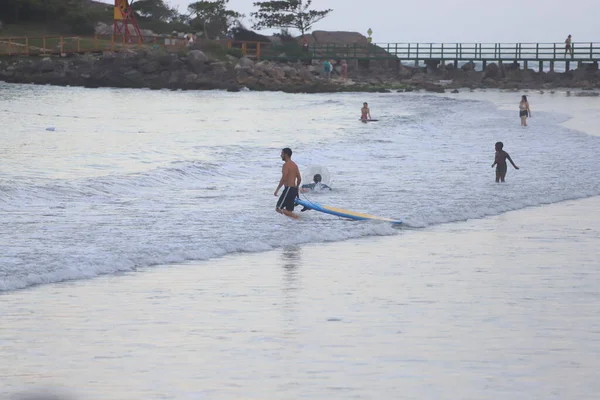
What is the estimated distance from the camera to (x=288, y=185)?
50.5 feet

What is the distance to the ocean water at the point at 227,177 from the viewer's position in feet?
43.2

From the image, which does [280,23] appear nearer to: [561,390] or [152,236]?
[152,236]

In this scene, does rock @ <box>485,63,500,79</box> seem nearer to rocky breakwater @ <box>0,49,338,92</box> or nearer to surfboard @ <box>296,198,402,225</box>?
rocky breakwater @ <box>0,49,338,92</box>

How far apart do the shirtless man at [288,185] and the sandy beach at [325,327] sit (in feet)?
8.51

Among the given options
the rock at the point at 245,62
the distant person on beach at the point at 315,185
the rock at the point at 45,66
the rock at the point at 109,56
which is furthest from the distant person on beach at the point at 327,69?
the distant person on beach at the point at 315,185

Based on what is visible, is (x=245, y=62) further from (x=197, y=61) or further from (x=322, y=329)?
(x=322, y=329)

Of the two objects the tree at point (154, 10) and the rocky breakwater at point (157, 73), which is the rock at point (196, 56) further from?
the tree at point (154, 10)

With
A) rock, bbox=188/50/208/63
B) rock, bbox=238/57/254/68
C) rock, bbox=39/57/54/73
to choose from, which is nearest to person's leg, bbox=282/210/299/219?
rock, bbox=188/50/208/63

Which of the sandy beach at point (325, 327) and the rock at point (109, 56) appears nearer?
the sandy beach at point (325, 327)

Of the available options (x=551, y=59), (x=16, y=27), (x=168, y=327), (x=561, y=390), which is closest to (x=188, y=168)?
(x=168, y=327)

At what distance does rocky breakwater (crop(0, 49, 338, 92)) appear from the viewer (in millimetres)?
70688

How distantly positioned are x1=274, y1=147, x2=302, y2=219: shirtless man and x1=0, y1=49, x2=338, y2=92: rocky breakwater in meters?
54.6

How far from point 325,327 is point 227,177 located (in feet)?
44.6

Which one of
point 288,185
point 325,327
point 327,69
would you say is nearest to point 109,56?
point 327,69
